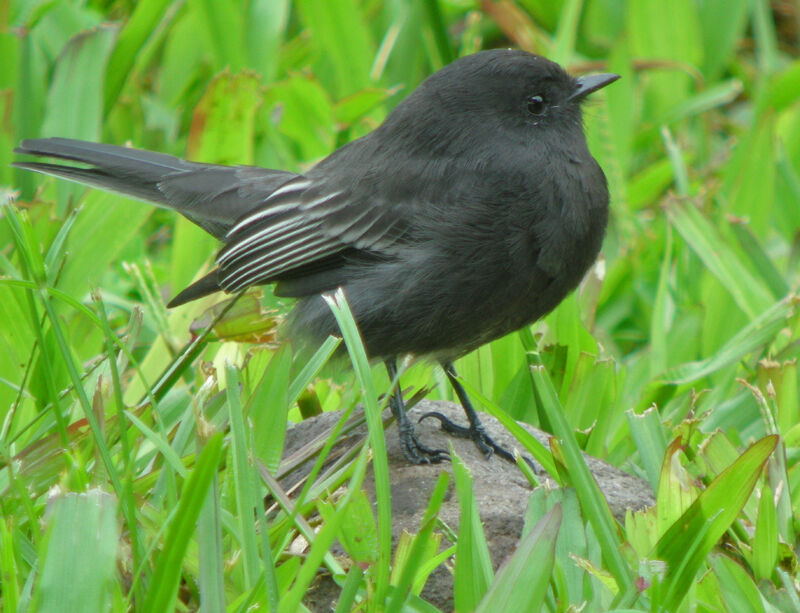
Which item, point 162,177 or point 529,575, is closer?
point 529,575

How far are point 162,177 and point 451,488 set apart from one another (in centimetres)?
176

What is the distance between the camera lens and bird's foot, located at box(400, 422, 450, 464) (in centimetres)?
312

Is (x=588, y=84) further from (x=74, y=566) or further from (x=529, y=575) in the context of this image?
(x=74, y=566)

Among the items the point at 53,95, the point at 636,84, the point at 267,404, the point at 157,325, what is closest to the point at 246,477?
the point at 267,404

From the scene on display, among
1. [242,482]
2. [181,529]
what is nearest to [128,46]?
[242,482]

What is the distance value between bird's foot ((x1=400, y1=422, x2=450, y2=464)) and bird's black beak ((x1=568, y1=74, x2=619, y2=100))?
52.8 inches

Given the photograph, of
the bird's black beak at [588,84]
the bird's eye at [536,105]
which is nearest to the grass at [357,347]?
the bird's black beak at [588,84]

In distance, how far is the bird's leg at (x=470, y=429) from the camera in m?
3.25

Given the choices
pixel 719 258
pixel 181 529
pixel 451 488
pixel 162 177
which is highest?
pixel 162 177

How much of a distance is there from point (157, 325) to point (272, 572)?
1.75 meters

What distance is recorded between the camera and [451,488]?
2900 millimetres

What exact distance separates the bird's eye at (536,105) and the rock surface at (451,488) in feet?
3.50

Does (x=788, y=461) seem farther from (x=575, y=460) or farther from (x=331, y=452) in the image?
(x=331, y=452)

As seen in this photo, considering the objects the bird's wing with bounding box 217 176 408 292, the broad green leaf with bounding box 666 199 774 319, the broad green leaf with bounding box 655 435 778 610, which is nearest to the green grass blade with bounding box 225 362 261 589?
the broad green leaf with bounding box 655 435 778 610
